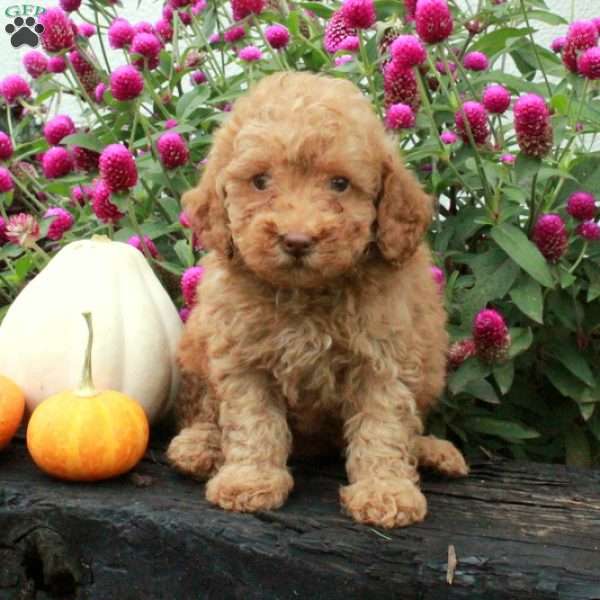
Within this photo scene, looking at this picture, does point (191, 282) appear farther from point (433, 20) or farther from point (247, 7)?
point (433, 20)

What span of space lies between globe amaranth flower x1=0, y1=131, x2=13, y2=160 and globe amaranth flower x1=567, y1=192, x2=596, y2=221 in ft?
7.65

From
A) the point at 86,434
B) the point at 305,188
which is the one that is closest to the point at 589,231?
the point at 305,188

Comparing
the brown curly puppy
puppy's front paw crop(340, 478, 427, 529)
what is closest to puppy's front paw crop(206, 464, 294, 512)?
the brown curly puppy

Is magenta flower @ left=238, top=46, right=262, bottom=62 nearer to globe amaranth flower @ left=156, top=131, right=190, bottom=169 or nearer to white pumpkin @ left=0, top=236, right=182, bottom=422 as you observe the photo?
globe amaranth flower @ left=156, top=131, right=190, bottom=169

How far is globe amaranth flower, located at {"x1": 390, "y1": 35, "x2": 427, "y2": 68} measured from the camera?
12.4ft

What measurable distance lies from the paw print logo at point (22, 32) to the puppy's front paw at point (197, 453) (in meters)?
4.50

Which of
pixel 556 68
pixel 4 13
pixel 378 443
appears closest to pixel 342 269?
pixel 378 443

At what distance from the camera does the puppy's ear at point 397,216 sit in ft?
10.6

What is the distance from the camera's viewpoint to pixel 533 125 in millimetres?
3561

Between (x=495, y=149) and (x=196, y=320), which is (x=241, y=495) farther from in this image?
(x=495, y=149)

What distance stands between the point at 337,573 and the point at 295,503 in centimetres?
41

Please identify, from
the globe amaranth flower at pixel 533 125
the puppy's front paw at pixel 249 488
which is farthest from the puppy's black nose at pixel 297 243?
the globe amaranth flower at pixel 533 125

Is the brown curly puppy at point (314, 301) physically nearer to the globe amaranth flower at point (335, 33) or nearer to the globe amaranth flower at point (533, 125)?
the globe amaranth flower at point (533, 125)

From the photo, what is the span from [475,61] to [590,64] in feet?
2.44
